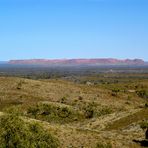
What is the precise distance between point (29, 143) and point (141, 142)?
19.9m

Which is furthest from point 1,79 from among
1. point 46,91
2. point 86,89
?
point 86,89

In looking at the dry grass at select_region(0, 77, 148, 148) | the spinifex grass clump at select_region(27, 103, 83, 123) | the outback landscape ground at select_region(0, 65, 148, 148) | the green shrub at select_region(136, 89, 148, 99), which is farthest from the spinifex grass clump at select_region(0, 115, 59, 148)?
the green shrub at select_region(136, 89, 148, 99)

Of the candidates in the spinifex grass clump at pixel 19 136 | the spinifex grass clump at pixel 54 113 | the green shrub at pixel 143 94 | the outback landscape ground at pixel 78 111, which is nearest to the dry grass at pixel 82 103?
the outback landscape ground at pixel 78 111

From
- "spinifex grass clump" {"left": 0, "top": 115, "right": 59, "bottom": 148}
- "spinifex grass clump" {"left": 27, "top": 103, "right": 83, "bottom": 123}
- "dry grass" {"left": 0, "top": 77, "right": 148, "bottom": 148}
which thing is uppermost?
"spinifex grass clump" {"left": 0, "top": 115, "right": 59, "bottom": 148}

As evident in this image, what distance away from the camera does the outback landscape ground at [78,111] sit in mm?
52938

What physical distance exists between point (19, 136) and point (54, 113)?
5087cm

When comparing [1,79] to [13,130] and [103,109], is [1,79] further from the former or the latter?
[13,130]

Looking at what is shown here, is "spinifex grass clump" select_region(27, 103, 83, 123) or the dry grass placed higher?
the dry grass

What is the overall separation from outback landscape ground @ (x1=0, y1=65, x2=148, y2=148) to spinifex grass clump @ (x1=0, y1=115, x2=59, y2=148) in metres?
2.99

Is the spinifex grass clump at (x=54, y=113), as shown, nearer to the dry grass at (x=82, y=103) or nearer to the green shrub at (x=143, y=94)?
the dry grass at (x=82, y=103)

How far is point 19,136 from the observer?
38.4 meters

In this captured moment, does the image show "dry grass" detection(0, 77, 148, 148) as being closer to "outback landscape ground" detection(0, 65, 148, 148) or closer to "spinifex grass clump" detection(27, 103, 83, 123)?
"outback landscape ground" detection(0, 65, 148, 148)

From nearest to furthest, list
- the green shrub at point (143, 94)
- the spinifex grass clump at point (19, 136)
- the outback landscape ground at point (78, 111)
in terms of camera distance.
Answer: the spinifex grass clump at point (19, 136) → the outback landscape ground at point (78, 111) → the green shrub at point (143, 94)

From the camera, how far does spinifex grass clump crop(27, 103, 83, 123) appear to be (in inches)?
3410
